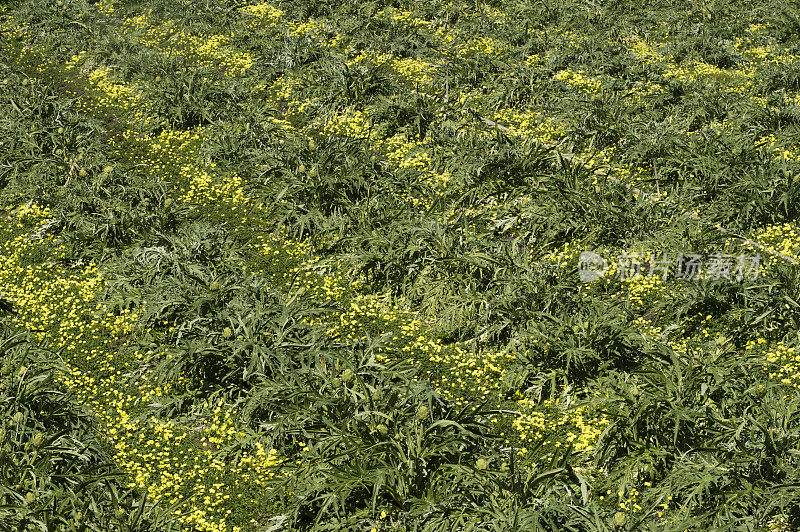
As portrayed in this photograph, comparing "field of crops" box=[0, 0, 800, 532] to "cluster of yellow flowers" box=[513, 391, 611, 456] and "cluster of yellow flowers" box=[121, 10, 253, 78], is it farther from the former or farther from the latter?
"cluster of yellow flowers" box=[121, 10, 253, 78]

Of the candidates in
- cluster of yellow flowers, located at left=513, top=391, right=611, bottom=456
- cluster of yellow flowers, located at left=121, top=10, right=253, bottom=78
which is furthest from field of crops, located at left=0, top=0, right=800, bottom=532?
cluster of yellow flowers, located at left=121, top=10, right=253, bottom=78

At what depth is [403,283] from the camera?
9.12 m

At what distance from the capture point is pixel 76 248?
9969 mm

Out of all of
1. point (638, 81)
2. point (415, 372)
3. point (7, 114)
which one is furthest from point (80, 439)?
point (638, 81)

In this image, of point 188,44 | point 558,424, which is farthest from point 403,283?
point 188,44

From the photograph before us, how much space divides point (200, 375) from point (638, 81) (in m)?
9.37

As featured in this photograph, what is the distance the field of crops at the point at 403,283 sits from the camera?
652cm

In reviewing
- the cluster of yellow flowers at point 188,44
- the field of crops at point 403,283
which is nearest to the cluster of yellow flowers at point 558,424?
the field of crops at point 403,283

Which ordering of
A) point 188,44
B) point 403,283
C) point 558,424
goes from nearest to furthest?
point 558,424 → point 403,283 → point 188,44

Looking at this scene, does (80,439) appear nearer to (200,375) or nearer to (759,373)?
(200,375)

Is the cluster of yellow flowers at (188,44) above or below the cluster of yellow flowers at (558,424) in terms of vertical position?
above

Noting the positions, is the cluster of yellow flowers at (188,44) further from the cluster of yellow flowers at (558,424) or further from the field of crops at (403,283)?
the cluster of yellow flowers at (558,424)

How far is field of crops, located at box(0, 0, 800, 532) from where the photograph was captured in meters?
6.52

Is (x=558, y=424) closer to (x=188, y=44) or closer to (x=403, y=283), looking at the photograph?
(x=403, y=283)
